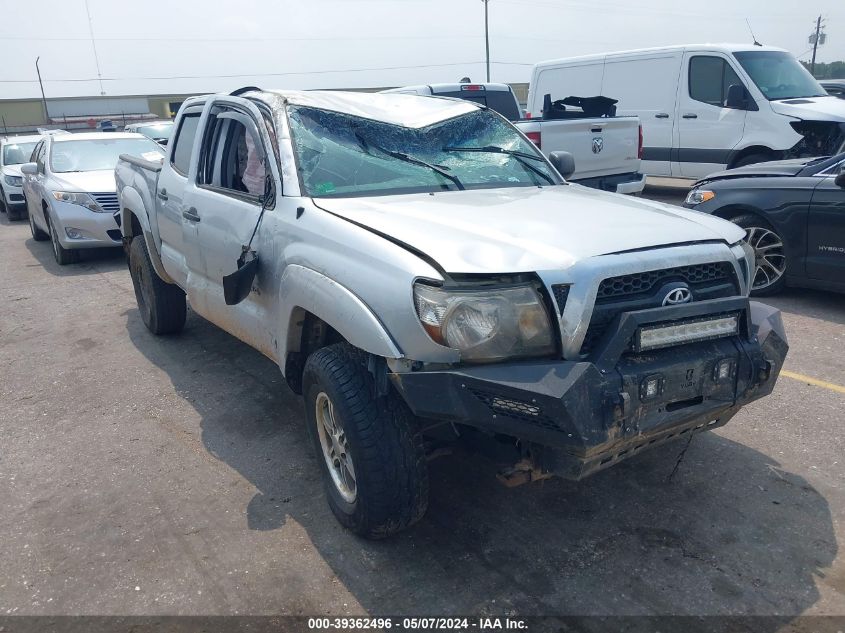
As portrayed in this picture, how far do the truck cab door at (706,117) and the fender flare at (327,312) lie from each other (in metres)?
9.58

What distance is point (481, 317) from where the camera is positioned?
270 cm

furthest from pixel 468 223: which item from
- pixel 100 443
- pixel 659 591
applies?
pixel 100 443

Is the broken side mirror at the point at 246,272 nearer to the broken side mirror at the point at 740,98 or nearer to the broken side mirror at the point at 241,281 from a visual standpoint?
the broken side mirror at the point at 241,281

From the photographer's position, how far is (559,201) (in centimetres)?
370

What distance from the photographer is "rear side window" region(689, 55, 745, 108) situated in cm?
1109

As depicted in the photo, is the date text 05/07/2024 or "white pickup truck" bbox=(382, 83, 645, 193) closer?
the date text 05/07/2024

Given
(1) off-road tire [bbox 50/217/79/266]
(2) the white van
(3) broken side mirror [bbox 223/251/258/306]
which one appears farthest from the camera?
(2) the white van

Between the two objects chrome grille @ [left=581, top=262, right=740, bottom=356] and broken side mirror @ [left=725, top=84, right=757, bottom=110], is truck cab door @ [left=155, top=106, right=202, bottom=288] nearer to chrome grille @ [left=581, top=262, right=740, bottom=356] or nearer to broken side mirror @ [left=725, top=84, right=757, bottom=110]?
chrome grille @ [left=581, top=262, right=740, bottom=356]

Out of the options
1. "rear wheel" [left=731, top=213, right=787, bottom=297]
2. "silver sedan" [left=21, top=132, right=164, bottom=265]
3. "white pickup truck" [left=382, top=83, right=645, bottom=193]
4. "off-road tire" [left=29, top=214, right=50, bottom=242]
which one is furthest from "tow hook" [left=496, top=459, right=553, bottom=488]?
"off-road tire" [left=29, top=214, right=50, bottom=242]

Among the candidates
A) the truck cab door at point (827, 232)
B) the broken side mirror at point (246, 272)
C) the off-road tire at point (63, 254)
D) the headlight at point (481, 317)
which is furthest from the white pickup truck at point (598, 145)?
the headlight at point (481, 317)

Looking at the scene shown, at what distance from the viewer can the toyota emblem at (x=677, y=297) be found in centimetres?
287

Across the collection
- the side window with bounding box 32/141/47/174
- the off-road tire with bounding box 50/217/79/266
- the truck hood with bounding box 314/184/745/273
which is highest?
the truck hood with bounding box 314/184/745/273

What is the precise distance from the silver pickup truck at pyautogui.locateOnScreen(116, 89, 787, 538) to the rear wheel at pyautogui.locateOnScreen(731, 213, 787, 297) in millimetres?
3145

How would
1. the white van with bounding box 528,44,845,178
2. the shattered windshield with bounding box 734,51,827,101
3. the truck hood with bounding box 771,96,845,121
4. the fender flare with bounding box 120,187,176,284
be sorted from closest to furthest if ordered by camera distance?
1. the fender flare with bounding box 120,187,176,284
2. the truck hood with bounding box 771,96,845,121
3. the white van with bounding box 528,44,845,178
4. the shattered windshield with bounding box 734,51,827,101
